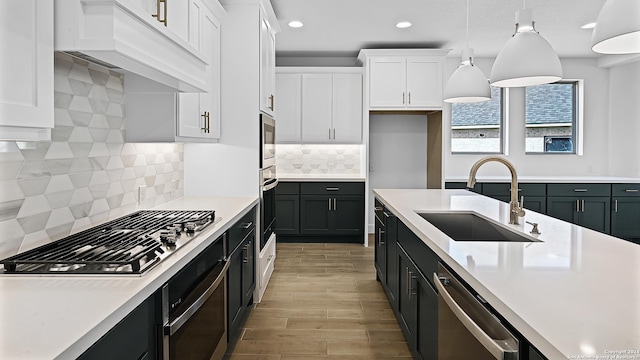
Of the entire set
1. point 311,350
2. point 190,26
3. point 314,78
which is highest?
point 314,78

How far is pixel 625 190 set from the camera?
5.41m

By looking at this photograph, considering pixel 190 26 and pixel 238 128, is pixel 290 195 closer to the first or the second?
pixel 238 128

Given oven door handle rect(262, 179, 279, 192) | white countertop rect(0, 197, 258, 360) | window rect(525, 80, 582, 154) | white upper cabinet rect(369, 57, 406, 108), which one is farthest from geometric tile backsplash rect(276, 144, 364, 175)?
white countertop rect(0, 197, 258, 360)

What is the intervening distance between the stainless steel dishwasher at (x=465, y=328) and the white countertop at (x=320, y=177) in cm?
386

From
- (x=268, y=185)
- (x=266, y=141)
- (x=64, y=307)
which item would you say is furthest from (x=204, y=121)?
(x=64, y=307)

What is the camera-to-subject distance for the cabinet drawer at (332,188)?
561 cm

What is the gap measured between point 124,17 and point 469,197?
282 centimetres

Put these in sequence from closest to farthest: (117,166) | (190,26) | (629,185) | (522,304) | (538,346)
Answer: (538,346) < (522,304) < (117,166) < (190,26) < (629,185)

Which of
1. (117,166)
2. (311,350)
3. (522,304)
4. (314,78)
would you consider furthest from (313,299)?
(314,78)

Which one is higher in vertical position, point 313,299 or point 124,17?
point 124,17

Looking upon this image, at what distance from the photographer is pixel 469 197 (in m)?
3.36

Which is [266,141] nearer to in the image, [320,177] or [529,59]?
[529,59]

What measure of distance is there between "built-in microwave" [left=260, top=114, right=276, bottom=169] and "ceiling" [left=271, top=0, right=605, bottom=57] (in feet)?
4.14

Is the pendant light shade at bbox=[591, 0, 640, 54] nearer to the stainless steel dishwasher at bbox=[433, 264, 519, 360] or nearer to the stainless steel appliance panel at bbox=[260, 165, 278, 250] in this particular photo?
the stainless steel dishwasher at bbox=[433, 264, 519, 360]
